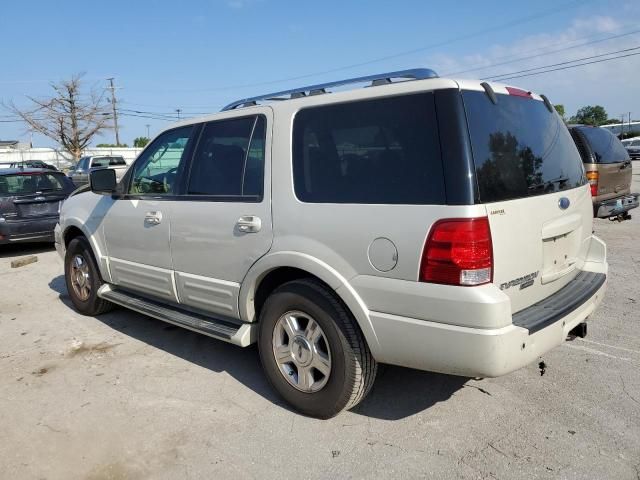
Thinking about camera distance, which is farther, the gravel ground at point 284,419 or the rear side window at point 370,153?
the gravel ground at point 284,419

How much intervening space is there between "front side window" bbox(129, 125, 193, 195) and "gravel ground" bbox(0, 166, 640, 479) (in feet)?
4.63

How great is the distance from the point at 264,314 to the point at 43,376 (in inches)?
78.6

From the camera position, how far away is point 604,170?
324 inches

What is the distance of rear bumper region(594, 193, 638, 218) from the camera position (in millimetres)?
8225

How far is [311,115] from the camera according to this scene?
10.9ft

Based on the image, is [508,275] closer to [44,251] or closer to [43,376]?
[43,376]

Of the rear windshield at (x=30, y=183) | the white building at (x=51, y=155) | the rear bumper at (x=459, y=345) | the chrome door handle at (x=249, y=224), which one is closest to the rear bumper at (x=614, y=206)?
the rear bumper at (x=459, y=345)

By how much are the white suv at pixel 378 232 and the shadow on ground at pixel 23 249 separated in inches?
270

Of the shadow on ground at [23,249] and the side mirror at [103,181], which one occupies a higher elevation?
the side mirror at [103,181]

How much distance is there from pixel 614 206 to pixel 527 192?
21.3 ft

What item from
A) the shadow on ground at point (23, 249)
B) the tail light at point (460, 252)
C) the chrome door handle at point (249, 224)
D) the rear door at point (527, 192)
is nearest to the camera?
the tail light at point (460, 252)

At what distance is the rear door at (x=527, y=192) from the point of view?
9.07 ft

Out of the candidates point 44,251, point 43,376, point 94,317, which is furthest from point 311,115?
point 44,251

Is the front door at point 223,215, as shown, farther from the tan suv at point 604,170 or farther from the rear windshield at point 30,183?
the rear windshield at point 30,183
